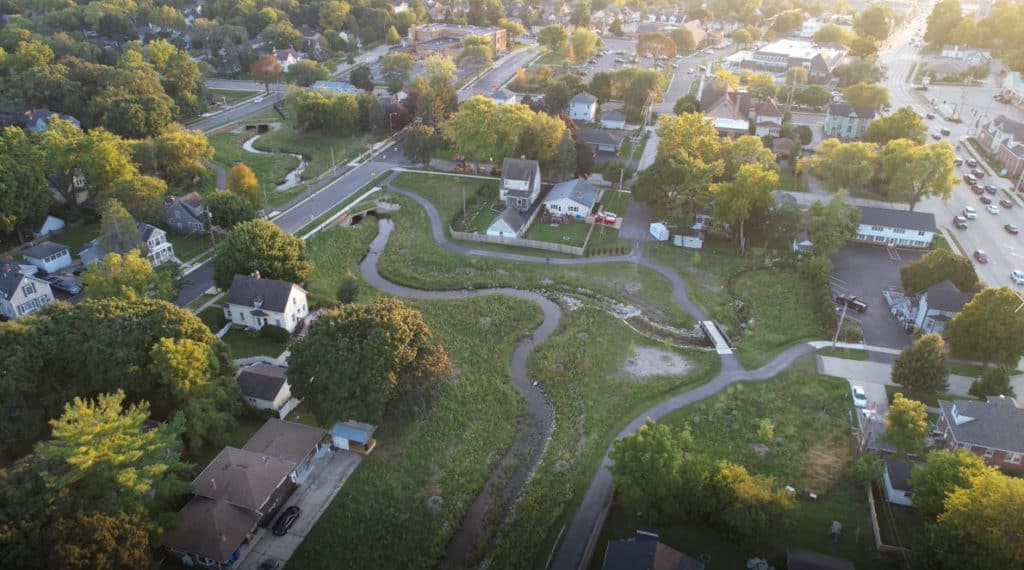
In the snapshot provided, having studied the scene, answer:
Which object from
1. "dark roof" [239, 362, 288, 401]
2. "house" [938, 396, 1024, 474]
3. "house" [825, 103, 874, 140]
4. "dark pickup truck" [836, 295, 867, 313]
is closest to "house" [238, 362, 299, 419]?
"dark roof" [239, 362, 288, 401]

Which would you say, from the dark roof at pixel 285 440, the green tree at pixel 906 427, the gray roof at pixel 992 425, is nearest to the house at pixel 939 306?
the gray roof at pixel 992 425

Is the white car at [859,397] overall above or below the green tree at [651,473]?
below

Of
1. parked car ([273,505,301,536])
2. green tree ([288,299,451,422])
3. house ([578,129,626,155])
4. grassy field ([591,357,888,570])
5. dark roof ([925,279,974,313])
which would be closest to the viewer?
grassy field ([591,357,888,570])

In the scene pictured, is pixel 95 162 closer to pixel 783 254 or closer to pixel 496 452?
pixel 496 452

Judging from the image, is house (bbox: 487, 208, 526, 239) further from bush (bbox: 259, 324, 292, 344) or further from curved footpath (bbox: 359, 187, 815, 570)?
bush (bbox: 259, 324, 292, 344)

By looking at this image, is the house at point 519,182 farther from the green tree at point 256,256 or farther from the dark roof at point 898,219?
the dark roof at point 898,219

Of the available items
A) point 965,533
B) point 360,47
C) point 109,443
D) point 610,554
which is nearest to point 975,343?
point 965,533
